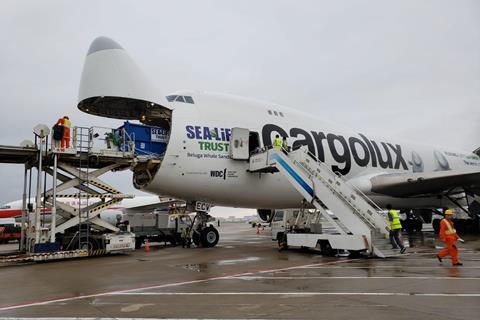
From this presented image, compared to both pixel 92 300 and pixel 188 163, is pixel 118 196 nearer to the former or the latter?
pixel 188 163

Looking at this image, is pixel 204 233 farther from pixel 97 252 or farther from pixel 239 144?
pixel 97 252

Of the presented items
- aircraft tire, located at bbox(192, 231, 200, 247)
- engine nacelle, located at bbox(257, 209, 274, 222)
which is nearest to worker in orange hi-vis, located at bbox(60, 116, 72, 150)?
aircraft tire, located at bbox(192, 231, 200, 247)

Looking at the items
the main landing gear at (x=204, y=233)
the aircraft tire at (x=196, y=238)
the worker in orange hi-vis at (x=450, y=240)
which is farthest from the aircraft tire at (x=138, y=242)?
the worker in orange hi-vis at (x=450, y=240)

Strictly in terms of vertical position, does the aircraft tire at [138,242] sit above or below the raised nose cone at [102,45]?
below

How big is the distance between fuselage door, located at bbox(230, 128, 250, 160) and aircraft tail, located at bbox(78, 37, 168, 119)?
2.78 m

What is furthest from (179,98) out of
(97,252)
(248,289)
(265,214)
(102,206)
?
(248,289)

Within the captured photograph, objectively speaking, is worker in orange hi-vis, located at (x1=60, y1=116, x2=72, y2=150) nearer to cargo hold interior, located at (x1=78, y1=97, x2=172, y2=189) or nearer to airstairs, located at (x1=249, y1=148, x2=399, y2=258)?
cargo hold interior, located at (x1=78, y1=97, x2=172, y2=189)

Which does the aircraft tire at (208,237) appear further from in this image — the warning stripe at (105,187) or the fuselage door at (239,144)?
the warning stripe at (105,187)

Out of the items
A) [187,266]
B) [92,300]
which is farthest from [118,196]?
[92,300]

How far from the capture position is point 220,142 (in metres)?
15.4

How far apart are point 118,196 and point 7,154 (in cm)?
405

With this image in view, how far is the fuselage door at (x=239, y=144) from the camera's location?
50.8 ft

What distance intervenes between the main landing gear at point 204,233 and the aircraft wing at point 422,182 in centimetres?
773

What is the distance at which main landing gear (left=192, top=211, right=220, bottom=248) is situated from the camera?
54.9 ft
